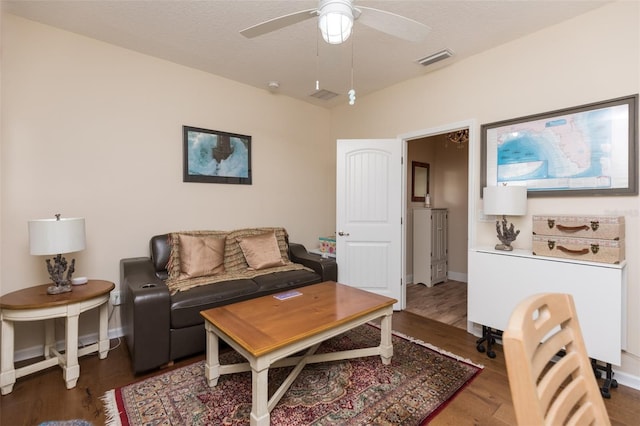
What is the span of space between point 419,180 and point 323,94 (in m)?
2.15

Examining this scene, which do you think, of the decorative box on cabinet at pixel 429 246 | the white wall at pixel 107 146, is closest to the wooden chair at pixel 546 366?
the white wall at pixel 107 146

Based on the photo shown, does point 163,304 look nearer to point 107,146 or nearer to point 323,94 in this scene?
point 107,146

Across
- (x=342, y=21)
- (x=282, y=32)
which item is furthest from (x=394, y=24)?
(x=282, y=32)

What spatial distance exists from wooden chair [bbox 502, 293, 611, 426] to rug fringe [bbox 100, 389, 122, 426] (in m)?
2.02

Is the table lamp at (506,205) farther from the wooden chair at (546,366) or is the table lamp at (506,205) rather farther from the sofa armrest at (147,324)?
the sofa armrest at (147,324)

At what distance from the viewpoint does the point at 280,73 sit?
327 centimetres

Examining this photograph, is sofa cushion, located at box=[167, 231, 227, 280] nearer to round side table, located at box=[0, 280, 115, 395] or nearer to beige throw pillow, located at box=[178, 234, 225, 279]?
beige throw pillow, located at box=[178, 234, 225, 279]

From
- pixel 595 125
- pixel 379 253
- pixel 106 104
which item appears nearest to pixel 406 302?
pixel 379 253

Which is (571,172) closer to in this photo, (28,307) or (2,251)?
(28,307)

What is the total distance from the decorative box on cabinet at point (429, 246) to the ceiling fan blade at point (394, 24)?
124 inches

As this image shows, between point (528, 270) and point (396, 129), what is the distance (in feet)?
6.90

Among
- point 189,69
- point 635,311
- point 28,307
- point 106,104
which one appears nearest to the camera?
point 28,307

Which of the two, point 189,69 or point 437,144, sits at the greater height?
point 189,69

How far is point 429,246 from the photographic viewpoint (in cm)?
443
